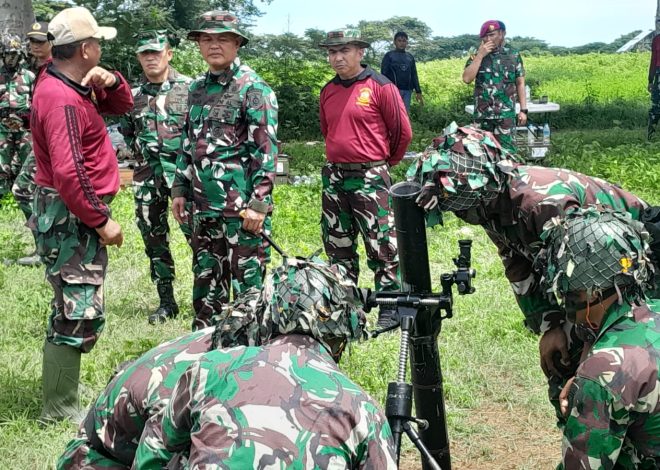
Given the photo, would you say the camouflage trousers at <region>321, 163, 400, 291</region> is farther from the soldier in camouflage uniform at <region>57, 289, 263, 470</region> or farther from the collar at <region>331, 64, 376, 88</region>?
the soldier in camouflage uniform at <region>57, 289, 263, 470</region>

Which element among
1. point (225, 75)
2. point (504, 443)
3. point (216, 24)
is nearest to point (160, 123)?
point (225, 75)

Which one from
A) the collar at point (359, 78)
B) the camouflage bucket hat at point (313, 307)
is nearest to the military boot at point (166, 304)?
the collar at point (359, 78)

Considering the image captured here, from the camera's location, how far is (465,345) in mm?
5625

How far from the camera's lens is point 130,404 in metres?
2.62

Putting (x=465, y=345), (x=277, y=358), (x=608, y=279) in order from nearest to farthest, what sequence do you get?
(x=277, y=358), (x=608, y=279), (x=465, y=345)

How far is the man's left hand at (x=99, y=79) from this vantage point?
4.47 m

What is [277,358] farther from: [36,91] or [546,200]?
[36,91]

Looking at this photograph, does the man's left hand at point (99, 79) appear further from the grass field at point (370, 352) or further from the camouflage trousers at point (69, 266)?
the grass field at point (370, 352)

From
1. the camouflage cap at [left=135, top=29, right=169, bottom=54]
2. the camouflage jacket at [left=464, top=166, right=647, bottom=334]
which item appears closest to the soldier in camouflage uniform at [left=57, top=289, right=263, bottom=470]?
the camouflage jacket at [left=464, top=166, right=647, bottom=334]

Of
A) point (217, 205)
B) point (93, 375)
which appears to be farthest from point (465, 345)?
point (93, 375)

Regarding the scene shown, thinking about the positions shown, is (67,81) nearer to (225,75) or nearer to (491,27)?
(225,75)

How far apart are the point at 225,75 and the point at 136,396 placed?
2928mm

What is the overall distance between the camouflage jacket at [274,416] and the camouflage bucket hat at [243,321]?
205mm

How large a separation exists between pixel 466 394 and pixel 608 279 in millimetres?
2504
